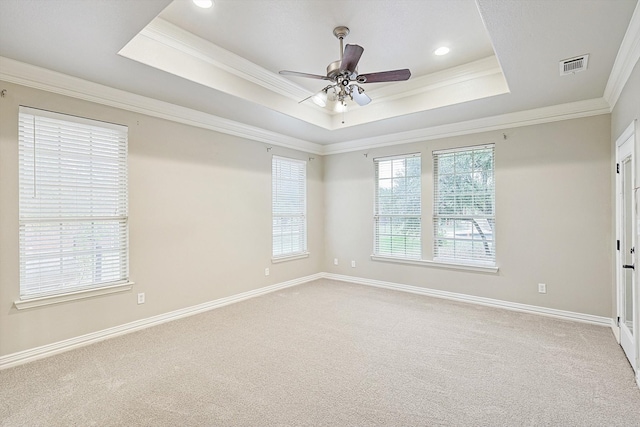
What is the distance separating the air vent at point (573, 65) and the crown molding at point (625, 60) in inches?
8.7

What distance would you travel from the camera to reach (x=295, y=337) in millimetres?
3432

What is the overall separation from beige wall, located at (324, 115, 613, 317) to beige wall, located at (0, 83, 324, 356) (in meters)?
2.82

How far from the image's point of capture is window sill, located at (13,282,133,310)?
291cm

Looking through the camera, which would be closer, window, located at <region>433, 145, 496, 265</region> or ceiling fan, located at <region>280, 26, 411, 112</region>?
ceiling fan, located at <region>280, 26, 411, 112</region>

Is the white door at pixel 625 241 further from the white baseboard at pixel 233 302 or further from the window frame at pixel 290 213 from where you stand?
the window frame at pixel 290 213

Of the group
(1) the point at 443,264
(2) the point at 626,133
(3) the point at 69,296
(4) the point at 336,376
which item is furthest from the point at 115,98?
(2) the point at 626,133

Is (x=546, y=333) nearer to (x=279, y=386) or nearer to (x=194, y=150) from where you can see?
(x=279, y=386)

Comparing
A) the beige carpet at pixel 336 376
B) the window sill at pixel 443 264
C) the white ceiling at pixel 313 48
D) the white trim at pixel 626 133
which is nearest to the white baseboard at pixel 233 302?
the beige carpet at pixel 336 376

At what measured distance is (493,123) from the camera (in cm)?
446

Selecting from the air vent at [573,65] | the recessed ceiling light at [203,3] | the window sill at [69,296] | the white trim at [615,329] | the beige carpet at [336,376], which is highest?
the recessed ceiling light at [203,3]

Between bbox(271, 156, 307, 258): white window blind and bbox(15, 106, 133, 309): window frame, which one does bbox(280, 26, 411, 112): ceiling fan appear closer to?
bbox(15, 106, 133, 309): window frame

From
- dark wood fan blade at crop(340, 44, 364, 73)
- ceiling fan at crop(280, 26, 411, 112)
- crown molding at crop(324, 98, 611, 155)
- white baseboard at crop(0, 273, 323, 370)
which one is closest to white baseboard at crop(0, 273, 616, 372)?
white baseboard at crop(0, 273, 323, 370)

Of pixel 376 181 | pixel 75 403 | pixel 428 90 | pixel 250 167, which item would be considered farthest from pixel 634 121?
pixel 75 403

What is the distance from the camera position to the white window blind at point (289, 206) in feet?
18.2
